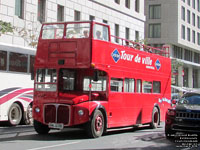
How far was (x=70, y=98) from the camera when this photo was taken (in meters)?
13.0

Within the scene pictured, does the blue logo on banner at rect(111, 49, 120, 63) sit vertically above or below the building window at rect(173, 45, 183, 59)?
below

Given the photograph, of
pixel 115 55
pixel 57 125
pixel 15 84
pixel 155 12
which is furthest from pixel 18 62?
pixel 155 12

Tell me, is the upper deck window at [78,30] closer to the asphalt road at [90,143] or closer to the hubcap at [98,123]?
the hubcap at [98,123]

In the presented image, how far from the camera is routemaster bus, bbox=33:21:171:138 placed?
1305cm

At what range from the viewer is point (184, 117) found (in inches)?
487

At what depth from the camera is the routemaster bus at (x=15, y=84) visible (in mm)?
17297

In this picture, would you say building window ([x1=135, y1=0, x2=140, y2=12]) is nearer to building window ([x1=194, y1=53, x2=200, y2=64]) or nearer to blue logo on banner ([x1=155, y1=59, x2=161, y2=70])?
blue logo on banner ([x1=155, y1=59, x2=161, y2=70])

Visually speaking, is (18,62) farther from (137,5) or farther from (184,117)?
(137,5)

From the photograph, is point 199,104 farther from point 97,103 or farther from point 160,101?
point 160,101

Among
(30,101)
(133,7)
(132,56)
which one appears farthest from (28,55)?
(133,7)

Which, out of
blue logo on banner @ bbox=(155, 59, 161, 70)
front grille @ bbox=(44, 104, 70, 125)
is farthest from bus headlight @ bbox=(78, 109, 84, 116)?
blue logo on banner @ bbox=(155, 59, 161, 70)

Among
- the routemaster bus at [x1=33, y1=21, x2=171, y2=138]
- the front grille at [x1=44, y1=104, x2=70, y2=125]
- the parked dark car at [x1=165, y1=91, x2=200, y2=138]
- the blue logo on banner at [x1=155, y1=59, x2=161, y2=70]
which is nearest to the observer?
the parked dark car at [x1=165, y1=91, x2=200, y2=138]

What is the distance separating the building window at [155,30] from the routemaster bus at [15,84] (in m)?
47.7

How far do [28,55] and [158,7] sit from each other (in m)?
50.3
